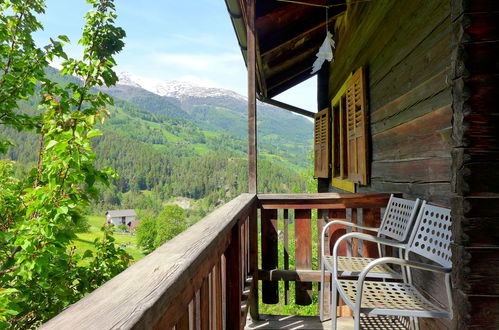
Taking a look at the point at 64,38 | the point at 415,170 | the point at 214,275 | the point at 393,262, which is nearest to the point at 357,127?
the point at 415,170

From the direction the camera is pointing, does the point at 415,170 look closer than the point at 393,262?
No

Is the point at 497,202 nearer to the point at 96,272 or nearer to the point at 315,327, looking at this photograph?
the point at 315,327

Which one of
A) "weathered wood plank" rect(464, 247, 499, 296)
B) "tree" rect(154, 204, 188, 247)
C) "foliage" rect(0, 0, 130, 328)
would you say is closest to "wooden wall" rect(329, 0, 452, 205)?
"weathered wood plank" rect(464, 247, 499, 296)

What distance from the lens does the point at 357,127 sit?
3.75 m

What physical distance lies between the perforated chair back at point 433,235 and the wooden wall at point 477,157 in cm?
38

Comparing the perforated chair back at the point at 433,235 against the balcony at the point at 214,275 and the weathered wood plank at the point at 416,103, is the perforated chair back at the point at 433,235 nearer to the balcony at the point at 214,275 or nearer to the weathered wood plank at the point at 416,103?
the weathered wood plank at the point at 416,103

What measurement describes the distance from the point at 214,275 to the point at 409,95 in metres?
1.84

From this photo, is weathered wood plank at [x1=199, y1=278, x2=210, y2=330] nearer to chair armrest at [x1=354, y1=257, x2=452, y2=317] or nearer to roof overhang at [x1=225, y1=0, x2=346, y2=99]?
chair armrest at [x1=354, y1=257, x2=452, y2=317]

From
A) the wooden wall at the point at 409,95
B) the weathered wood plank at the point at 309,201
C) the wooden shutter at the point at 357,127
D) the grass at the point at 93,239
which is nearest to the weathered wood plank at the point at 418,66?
the wooden wall at the point at 409,95

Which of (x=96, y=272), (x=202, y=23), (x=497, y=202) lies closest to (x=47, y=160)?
(x=96, y=272)

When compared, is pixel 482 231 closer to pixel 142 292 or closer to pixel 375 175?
pixel 142 292

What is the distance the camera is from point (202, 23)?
17438 centimetres

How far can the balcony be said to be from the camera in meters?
0.50

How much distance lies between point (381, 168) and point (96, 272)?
3489 millimetres
